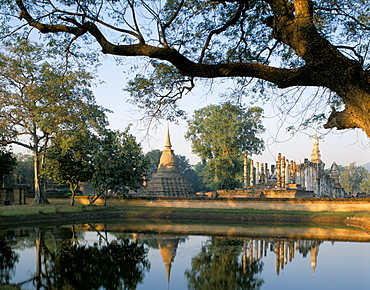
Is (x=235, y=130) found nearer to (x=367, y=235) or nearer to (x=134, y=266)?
(x=367, y=235)

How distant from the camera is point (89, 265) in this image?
31.9 feet

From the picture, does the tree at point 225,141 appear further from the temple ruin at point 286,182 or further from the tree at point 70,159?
the tree at point 70,159

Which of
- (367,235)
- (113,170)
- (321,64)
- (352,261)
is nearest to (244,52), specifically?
(321,64)

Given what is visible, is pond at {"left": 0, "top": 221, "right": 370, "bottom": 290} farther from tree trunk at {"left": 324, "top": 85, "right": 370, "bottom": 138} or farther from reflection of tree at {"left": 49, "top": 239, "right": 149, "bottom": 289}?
tree trunk at {"left": 324, "top": 85, "right": 370, "bottom": 138}

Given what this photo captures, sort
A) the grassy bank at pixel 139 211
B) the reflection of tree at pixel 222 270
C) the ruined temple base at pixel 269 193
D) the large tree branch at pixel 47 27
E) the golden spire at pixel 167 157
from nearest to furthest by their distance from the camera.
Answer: the large tree branch at pixel 47 27
the reflection of tree at pixel 222 270
the grassy bank at pixel 139 211
the ruined temple base at pixel 269 193
the golden spire at pixel 167 157

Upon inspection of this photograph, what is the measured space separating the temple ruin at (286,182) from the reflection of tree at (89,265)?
17.1 metres

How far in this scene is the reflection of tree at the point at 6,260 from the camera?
8633 mm

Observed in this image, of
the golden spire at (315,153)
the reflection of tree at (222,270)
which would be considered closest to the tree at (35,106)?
the reflection of tree at (222,270)

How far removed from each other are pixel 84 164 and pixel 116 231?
9195 mm

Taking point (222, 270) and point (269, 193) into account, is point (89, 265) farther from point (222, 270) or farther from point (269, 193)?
point (269, 193)

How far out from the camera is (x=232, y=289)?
25.2 feet

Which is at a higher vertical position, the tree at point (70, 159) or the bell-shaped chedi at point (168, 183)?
the tree at point (70, 159)

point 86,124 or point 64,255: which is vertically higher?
point 86,124

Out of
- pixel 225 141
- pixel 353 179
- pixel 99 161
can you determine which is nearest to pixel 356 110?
pixel 99 161
